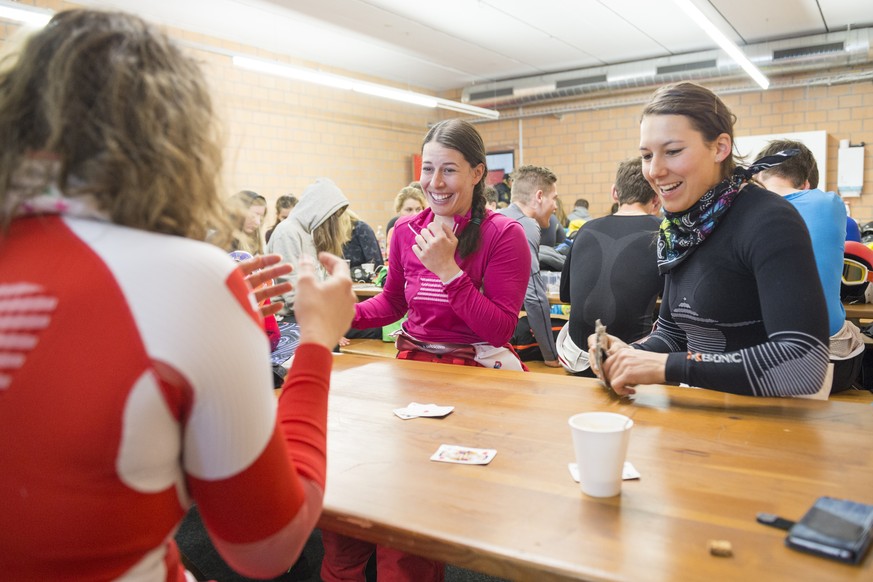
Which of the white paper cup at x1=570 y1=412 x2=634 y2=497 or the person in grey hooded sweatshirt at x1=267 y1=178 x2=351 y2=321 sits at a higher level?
the person in grey hooded sweatshirt at x1=267 y1=178 x2=351 y2=321

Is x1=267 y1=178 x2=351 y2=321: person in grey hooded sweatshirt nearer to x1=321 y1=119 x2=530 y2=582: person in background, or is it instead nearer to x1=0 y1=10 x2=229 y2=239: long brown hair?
x1=321 y1=119 x2=530 y2=582: person in background

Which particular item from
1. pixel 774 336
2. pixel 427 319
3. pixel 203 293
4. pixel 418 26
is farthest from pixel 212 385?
pixel 418 26

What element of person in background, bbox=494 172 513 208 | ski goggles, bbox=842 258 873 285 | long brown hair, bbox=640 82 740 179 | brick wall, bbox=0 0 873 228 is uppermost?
brick wall, bbox=0 0 873 228

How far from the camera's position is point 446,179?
213cm

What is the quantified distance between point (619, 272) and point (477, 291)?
3.70 feet

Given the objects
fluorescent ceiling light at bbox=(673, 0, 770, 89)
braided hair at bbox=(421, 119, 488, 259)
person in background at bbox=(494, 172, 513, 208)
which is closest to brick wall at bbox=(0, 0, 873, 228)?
person in background at bbox=(494, 172, 513, 208)

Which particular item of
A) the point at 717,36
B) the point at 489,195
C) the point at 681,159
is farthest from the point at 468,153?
the point at 717,36

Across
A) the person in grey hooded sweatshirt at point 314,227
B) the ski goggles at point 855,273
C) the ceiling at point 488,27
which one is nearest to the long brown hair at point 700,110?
the ski goggles at point 855,273

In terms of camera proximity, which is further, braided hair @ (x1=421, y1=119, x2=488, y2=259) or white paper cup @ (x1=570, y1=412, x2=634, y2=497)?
braided hair @ (x1=421, y1=119, x2=488, y2=259)

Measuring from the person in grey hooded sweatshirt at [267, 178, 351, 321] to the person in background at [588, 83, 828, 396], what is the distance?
9.52 ft

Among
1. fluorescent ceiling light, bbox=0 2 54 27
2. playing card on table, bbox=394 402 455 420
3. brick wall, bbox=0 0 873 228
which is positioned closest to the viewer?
playing card on table, bbox=394 402 455 420

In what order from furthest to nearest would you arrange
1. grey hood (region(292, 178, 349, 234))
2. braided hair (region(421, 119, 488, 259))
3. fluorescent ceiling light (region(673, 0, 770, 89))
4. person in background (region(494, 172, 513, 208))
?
person in background (region(494, 172, 513, 208))
fluorescent ceiling light (region(673, 0, 770, 89))
grey hood (region(292, 178, 349, 234))
braided hair (region(421, 119, 488, 259))

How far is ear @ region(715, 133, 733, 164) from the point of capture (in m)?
1.64

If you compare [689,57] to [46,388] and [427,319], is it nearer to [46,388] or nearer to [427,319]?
[427,319]
